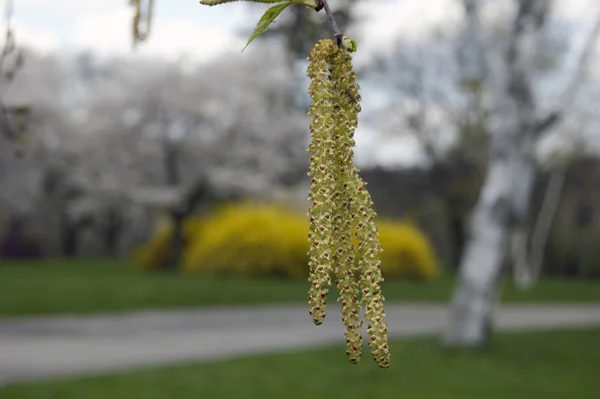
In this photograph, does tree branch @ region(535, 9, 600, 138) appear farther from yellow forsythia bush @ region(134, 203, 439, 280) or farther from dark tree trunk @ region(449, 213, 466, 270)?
dark tree trunk @ region(449, 213, 466, 270)

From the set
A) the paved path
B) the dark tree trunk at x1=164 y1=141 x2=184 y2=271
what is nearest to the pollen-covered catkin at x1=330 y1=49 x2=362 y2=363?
the paved path

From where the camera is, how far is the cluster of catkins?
61 centimetres

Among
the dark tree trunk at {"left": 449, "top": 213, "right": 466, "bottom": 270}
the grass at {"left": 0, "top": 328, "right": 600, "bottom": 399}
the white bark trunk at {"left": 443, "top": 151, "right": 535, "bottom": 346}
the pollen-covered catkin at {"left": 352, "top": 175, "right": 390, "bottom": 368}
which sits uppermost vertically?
the pollen-covered catkin at {"left": 352, "top": 175, "right": 390, "bottom": 368}

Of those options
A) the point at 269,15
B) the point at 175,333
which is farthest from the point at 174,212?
the point at 269,15

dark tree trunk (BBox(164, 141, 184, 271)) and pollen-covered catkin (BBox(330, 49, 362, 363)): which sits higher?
pollen-covered catkin (BBox(330, 49, 362, 363))

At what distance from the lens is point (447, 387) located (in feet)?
26.9

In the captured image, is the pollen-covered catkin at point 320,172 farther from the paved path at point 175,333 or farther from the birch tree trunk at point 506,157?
the birch tree trunk at point 506,157

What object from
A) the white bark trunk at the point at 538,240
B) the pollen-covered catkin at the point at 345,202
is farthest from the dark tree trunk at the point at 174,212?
the pollen-covered catkin at the point at 345,202

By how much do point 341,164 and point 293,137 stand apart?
24.3 metres

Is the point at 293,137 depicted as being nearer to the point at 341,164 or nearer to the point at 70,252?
the point at 70,252

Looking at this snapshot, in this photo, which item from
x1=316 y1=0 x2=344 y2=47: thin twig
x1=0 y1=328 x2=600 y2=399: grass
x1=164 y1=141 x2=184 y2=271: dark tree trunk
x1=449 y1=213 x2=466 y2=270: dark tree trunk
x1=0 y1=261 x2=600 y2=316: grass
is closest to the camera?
x1=316 y1=0 x2=344 y2=47: thin twig

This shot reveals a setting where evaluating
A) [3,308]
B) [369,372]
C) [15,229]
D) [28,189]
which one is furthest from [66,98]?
[369,372]

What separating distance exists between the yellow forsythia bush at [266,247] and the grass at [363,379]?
33.5ft

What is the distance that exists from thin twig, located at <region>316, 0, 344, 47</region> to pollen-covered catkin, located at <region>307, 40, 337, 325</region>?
0.01 meters
